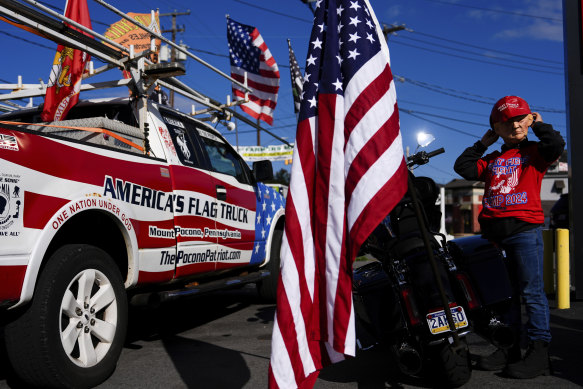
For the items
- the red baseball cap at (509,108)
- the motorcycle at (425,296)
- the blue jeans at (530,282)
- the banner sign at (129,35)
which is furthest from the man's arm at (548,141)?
the banner sign at (129,35)

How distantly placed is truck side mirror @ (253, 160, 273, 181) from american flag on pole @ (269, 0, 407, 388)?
132 inches

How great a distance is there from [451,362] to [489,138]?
5.42 ft

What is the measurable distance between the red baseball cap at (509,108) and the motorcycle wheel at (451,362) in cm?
155

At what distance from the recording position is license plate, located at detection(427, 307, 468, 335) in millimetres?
2914

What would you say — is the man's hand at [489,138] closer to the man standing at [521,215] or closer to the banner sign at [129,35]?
the man standing at [521,215]

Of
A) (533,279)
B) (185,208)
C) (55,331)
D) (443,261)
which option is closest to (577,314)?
(533,279)

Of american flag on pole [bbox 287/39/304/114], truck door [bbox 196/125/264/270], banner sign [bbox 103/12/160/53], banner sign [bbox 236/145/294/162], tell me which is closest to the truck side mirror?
truck door [bbox 196/125/264/270]

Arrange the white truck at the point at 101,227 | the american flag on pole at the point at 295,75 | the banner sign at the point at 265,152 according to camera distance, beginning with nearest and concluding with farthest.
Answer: the white truck at the point at 101,227, the american flag on pole at the point at 295,75, the banner sign at the point at 265,152

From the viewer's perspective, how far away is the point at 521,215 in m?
3.47

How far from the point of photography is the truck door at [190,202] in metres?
4.29

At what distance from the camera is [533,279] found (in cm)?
343

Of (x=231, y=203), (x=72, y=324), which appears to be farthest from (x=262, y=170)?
(x=72, y=324)

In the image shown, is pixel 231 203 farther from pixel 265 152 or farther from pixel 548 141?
pixel 265 152

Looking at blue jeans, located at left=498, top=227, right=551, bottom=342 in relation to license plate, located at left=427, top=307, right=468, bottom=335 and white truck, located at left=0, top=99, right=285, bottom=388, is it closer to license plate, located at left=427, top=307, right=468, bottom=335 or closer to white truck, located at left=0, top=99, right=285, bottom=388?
license plate, located at left=427, top=307, right=468, bottom=335
